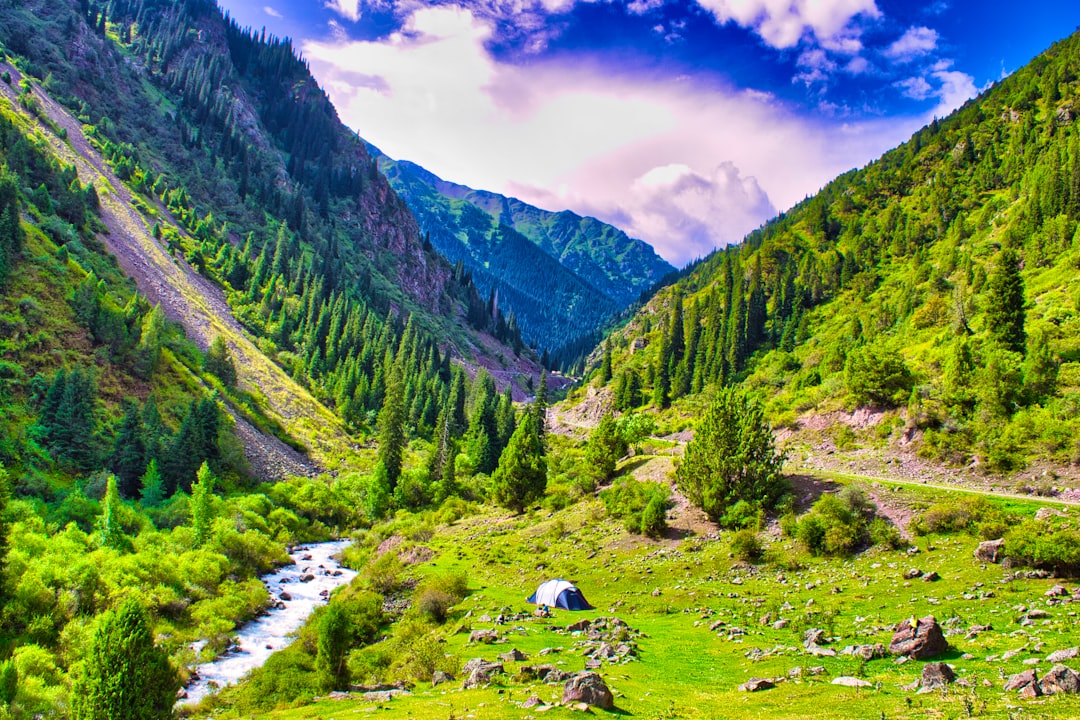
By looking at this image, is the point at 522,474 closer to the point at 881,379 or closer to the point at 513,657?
the point at 881,379

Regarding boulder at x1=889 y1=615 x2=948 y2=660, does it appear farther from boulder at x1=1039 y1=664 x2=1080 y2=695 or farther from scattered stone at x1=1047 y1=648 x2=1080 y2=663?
boulder at x1=1039 y1=664 x2=1080 y2=695

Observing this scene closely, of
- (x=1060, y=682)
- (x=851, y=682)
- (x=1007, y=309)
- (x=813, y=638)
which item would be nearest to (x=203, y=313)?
(x=813, y=638)

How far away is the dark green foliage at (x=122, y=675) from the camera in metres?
17.6

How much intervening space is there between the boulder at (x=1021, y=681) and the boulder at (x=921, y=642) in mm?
4233

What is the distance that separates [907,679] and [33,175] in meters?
114

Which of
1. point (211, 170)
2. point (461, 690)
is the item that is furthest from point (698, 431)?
point (211, 170)

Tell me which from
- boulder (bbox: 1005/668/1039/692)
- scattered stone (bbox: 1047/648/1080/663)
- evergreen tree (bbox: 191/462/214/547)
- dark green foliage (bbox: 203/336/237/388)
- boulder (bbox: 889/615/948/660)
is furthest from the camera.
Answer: dark green foliage (bbox: 203/336/237/388)

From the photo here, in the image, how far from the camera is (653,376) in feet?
431

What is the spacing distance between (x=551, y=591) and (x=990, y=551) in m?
23.1

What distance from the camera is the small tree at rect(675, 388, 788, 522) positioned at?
130 feet

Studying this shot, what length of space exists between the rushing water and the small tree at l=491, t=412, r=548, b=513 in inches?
741

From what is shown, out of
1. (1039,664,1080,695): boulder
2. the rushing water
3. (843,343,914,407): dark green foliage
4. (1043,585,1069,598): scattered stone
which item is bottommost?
the rushing water

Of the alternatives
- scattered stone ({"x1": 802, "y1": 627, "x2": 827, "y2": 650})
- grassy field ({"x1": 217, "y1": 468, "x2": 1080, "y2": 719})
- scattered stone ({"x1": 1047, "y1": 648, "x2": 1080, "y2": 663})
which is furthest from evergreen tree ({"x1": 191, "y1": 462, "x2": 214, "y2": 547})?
scattered stone ({"x1": 1047, "y1": 648, "x2": 1080, "y2": 663})

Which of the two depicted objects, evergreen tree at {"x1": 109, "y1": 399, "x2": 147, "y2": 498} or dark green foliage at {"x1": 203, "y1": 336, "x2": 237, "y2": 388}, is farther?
dark green foliage at {"x1": 203, "y1": 336, "x2": 237, "y2": 388}
